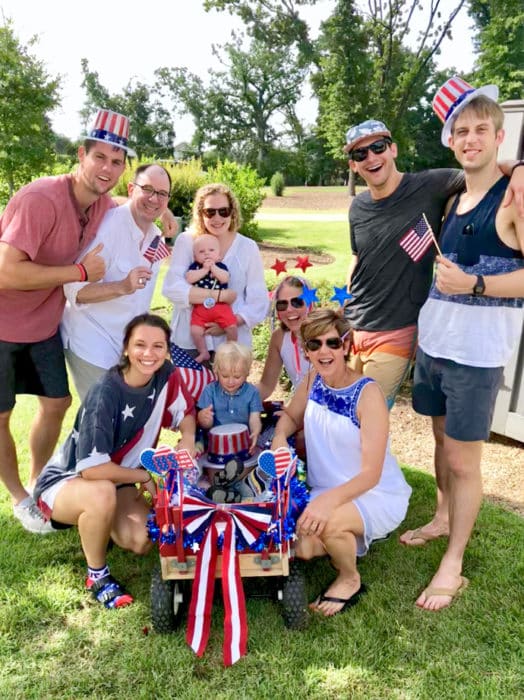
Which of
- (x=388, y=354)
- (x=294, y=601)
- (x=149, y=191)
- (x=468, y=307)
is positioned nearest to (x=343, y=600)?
(x=294, y=601)

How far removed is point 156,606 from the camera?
256cm

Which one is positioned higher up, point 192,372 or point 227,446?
point 192,372

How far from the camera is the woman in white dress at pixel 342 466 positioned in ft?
8.73

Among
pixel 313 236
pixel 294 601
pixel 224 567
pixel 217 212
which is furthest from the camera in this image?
pixel 313 236

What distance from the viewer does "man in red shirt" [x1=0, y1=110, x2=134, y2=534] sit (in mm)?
2834

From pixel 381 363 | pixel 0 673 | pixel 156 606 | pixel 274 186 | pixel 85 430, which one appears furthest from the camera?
pixel 274 186

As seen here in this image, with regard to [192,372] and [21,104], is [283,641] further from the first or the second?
[21,104]

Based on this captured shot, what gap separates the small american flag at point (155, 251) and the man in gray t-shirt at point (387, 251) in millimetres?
1136

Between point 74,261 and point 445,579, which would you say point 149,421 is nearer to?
point 74,261

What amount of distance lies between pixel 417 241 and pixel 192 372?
1.56 metres

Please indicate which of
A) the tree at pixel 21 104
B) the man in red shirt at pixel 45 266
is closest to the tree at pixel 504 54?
the tree at pixel 21 104

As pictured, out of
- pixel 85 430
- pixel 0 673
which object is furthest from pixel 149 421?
pixel 0 673

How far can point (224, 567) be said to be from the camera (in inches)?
97.2

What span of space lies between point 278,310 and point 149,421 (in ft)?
3.63
